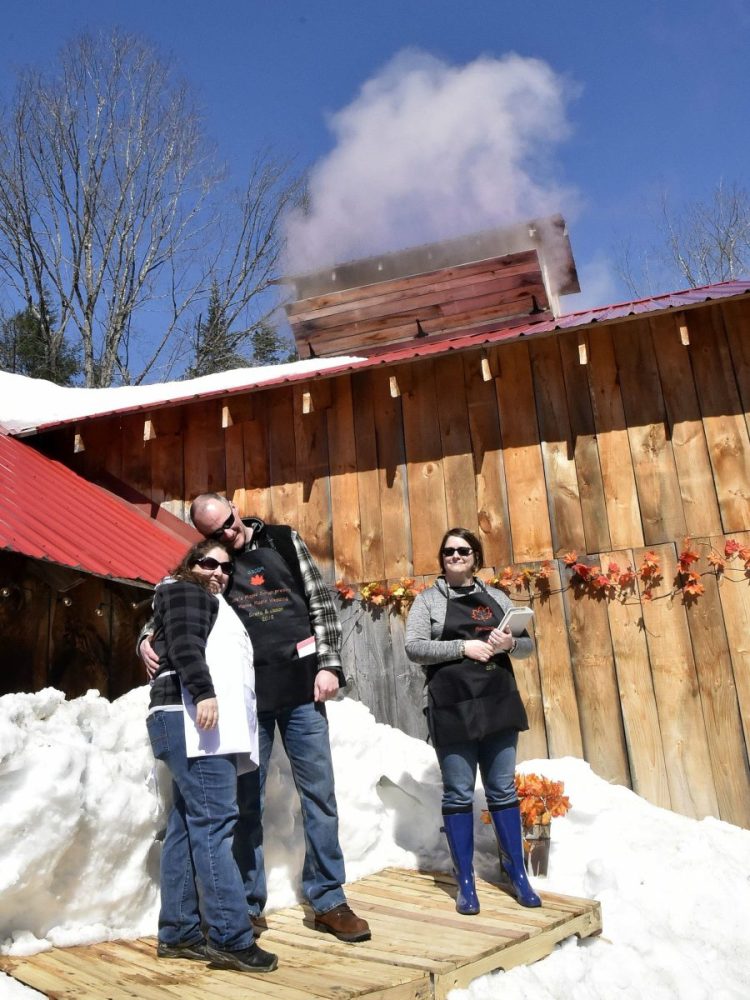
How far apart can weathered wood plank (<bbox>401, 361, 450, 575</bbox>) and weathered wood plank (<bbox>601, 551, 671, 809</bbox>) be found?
1.26 m

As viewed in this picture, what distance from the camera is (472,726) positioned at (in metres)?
3.56

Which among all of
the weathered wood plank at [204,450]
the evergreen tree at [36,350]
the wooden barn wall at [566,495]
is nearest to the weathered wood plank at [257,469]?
the wooden barn wall at [566,495]

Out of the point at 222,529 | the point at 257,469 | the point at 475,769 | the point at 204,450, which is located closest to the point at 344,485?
the point at 257,469

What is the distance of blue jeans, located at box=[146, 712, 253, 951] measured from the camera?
2736 millimetres

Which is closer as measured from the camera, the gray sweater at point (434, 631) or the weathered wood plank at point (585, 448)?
the gray sweater at point (434, 631)

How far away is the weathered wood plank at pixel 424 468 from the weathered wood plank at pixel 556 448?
30.0 inches

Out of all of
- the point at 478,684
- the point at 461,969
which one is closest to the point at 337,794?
the point at 478,684

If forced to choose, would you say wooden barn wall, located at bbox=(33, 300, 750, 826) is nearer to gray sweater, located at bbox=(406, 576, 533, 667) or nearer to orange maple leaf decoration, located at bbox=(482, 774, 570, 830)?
orange maple leaf decoration, located at bbox=(482, 774, 570, 830)

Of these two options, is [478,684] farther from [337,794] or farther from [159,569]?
[159,569]

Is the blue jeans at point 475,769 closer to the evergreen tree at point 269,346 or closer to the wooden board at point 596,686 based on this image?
the wooden board at point 596,686

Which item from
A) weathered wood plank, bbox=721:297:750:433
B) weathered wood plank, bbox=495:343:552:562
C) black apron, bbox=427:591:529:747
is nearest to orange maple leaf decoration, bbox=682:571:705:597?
weathered wood plank, bbox=495:343:552:562

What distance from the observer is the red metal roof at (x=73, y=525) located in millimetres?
4680

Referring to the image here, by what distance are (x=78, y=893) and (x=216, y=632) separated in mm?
1064

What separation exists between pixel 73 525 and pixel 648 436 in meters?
3.83
